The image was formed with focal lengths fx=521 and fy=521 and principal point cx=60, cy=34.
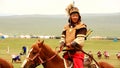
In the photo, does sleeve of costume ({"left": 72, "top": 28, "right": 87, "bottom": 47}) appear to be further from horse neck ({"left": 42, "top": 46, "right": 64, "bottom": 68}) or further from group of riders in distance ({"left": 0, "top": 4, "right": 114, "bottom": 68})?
horse neck ({"left": 42, "top": 46, "right": 64, "bottom": 68})

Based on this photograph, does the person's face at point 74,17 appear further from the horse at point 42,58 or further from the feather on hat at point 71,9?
the horse at point 42,58

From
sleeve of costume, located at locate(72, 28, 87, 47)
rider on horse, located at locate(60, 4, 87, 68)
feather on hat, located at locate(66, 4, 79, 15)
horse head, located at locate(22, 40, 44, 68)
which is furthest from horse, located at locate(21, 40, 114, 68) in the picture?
feather on hat, located at locate(66, 4, 79, 15)

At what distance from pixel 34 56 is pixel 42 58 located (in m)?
0.31

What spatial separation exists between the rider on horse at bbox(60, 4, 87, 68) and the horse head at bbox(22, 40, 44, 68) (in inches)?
30.8

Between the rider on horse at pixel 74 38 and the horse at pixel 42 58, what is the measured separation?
275mm

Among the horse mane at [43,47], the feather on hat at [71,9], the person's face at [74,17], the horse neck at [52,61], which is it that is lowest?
the horse neck at [52,61]

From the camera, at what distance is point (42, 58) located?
38.8 ft

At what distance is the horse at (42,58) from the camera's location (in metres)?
11.5

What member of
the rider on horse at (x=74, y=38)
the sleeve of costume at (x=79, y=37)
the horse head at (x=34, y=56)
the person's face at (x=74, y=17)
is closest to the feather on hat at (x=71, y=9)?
the rider on horse at (x=74, y=38)

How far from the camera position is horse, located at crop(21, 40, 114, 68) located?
11484 millimetres

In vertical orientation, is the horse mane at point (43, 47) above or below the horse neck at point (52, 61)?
above

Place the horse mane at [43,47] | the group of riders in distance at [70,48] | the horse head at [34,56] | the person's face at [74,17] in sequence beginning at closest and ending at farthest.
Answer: the horse head at [34,56] → the horse mane at [43,47] → the group of riders in distance at [70,48] → the person's face at [74,17]

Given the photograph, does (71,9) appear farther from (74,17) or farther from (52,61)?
(52,61)

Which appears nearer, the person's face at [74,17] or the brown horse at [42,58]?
the brown horse at [42,58]
